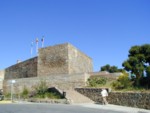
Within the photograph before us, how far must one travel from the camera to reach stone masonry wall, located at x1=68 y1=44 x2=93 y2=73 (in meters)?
34.8

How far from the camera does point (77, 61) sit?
3647cm

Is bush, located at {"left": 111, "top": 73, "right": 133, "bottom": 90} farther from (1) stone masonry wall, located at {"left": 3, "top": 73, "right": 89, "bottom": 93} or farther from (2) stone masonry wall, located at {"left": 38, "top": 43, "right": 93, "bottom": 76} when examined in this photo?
(2) stone masonry wall, located at {"left": 38, "top": 43, "right": 93, "bottom": 76}

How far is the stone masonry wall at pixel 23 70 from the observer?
37.6m

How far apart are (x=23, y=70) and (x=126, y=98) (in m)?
20.7

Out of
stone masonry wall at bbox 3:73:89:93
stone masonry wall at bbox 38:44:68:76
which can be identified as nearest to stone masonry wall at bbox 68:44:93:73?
stone masonry wall at bbox 38:44:68:76

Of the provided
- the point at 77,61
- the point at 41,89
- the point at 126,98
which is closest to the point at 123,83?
the point at 126,98

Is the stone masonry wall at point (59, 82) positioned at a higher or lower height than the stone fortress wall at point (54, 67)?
lower

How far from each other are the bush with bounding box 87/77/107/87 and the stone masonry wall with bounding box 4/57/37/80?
10.2 m

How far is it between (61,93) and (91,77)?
5294mm

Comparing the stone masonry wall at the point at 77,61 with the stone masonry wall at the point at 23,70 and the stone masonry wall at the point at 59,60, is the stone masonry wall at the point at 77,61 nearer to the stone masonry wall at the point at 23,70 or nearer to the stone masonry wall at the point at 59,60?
the stone masonry wall at the point at 59,60

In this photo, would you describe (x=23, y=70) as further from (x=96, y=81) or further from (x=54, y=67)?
(x=96, y=81)

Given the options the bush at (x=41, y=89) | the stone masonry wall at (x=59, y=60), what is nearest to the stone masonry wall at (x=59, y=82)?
the bush at (x=41, y=89)

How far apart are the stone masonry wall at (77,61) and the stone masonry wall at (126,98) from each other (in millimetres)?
9107

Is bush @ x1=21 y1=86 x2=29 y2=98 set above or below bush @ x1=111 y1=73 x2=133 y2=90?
below
